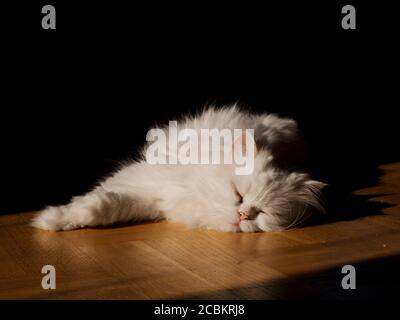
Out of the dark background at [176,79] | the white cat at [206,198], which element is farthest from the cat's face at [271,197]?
the dark background at [176,79]

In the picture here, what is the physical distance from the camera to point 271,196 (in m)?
1.75

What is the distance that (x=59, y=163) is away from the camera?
2859 millimetres

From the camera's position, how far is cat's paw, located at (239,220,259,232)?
5.77 ft

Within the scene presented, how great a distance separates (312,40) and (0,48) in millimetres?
1998

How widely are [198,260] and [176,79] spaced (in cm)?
208

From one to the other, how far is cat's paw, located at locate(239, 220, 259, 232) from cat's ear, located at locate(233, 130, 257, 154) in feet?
0.72

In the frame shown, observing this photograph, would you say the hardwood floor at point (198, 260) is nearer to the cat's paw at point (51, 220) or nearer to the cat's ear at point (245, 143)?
the cat's paw at point (51, 220)

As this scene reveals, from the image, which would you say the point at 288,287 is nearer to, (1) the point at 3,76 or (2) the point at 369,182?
(2) the point at 369,182

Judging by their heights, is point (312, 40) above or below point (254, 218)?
above

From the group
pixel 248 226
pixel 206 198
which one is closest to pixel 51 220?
pixel 206 198

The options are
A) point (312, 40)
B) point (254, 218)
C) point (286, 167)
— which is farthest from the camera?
point (312, 40)

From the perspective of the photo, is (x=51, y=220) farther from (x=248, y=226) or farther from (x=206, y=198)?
(x=248, y=226)

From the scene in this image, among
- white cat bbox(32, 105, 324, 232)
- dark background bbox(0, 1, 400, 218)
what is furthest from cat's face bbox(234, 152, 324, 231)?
dark background bbox(0, 1, 400, 218)

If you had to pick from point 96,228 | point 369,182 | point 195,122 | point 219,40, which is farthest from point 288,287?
point 219,40
